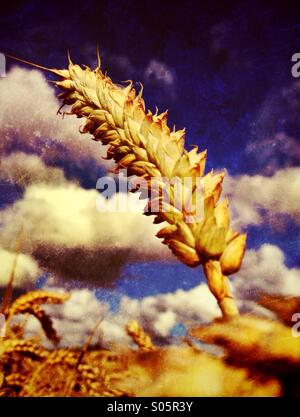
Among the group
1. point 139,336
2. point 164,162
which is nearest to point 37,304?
point 139,336

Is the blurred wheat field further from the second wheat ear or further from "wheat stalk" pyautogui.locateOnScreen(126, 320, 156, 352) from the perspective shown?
the second wheat ear

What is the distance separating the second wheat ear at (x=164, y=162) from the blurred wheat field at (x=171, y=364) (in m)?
0.17

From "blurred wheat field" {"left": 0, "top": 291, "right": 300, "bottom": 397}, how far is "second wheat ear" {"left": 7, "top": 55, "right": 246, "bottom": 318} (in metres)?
0.17

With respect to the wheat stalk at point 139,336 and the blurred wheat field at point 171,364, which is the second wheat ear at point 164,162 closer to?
the blurred wheat field at point 171,364

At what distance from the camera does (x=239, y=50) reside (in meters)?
2.22

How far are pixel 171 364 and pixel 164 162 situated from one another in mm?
978

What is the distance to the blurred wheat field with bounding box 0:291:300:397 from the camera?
1.89 m

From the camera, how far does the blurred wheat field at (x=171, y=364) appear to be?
1887 mm

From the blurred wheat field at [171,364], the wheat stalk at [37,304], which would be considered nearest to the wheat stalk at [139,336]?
the blurred wheat field at [171,364]

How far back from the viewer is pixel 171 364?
195cm

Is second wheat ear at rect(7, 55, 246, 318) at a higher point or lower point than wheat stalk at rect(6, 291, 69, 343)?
higher

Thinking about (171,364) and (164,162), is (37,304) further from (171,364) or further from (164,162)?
(164,162)

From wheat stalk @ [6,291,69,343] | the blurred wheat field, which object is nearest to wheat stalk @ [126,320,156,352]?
the blurred wheat field
